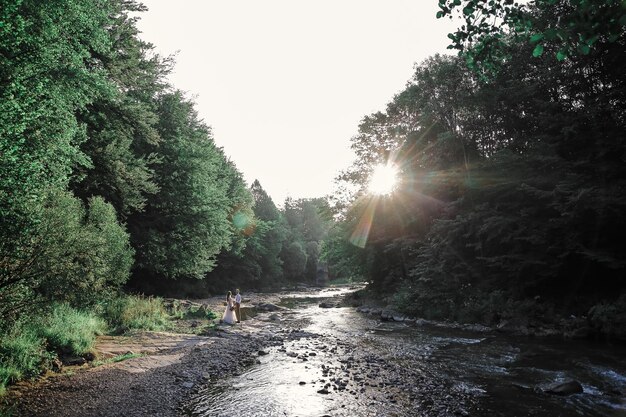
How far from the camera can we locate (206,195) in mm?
28594

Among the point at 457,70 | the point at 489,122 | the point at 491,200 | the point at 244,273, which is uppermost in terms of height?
the point at 457,70

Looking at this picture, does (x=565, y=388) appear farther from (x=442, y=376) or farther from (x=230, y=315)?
(x=230, y=315)

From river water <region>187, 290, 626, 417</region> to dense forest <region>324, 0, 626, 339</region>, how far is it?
3.73 metres

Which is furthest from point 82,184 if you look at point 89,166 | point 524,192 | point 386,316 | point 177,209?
point 524,192

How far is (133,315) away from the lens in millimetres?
17109

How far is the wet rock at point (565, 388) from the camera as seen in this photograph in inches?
350

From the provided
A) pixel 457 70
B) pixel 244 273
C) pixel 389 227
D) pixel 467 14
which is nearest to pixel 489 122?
pixel 457 70

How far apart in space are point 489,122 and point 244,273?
137ft

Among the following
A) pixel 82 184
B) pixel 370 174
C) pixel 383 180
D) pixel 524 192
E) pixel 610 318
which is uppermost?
pixel 370 174

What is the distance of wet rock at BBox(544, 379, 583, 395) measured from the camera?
8898mm

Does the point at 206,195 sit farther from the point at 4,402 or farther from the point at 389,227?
the point at 4,402

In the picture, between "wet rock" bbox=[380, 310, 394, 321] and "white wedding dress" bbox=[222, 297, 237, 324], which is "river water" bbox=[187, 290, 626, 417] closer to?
"white wedding dress" bbox=[222, 297, 237, 324]

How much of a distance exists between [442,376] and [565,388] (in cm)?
301

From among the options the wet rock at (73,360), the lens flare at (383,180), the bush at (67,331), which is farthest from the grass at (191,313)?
the lens flare at (383,180)
